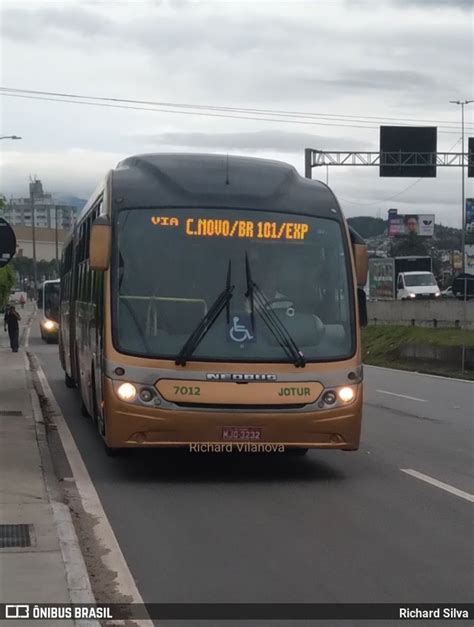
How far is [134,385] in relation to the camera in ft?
38.1

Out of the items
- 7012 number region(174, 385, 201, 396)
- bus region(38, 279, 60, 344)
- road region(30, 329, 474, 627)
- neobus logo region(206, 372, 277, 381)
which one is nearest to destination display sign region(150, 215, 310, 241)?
neobus logo region(206, 372, 277, 381)

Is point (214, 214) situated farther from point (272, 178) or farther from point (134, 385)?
point (134, 385)

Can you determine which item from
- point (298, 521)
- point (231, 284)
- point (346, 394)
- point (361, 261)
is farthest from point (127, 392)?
point (361, 261)

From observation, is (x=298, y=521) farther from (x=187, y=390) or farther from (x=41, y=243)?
(x=41, y=243)

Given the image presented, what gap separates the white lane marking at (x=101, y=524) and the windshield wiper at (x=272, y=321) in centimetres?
238

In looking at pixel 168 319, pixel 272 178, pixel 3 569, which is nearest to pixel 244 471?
pixel 168 319

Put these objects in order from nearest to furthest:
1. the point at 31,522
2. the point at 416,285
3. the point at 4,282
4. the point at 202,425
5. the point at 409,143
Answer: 1. the point at 31,522
2. the point at 202,425
3. the point at 409,143
4. the point at 4,282
5. the point at 416,285

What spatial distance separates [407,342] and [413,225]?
3614 inches

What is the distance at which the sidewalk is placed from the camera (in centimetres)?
746

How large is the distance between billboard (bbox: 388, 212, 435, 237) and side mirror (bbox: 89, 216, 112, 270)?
119625mm

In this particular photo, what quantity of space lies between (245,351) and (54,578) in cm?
444

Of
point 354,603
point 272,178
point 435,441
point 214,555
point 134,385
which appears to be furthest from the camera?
point 435,441

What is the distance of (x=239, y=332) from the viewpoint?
38.7 ft

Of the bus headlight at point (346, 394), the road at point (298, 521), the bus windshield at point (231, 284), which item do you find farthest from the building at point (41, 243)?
the bus headlight at point (346, 394)
